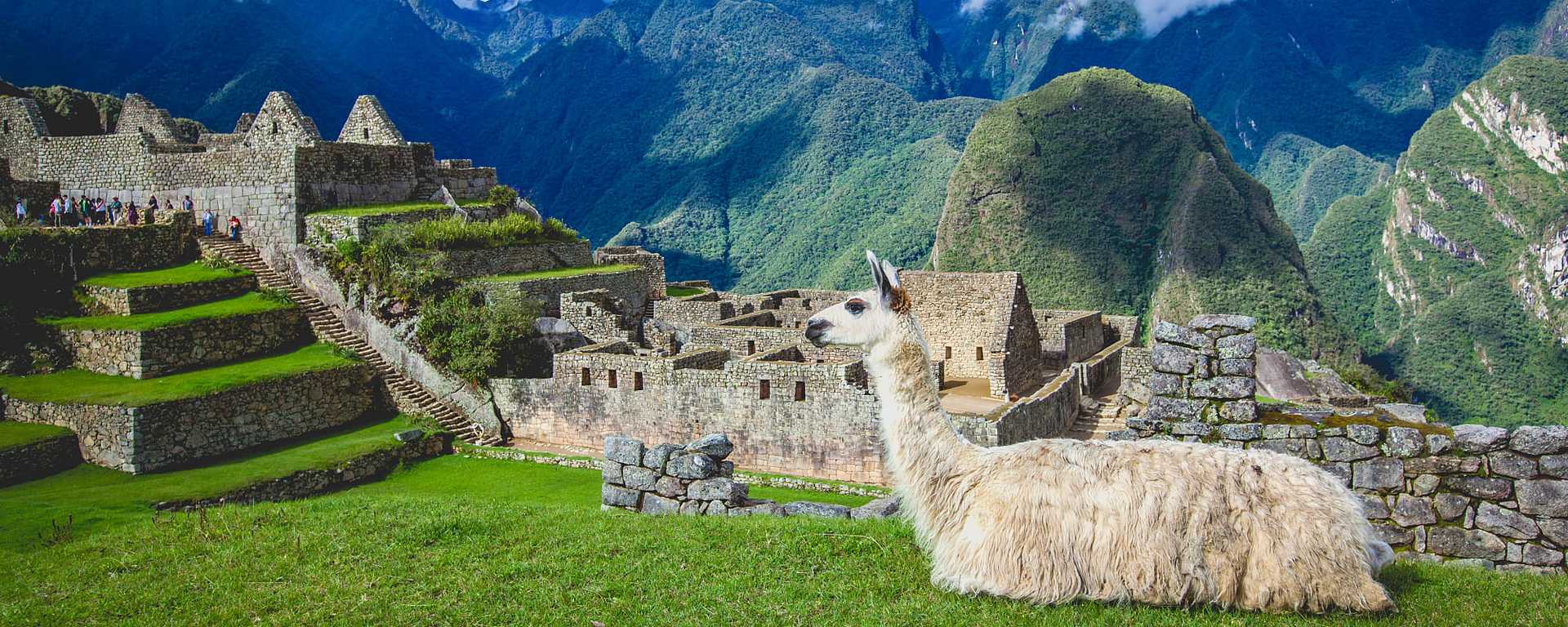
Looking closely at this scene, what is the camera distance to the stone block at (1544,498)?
6434mm

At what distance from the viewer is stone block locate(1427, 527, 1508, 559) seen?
259 inches

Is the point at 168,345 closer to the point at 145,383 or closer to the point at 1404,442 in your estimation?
the point at 145,383

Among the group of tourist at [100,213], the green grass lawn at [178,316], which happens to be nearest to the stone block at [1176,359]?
the green grass lawn at [178,316]

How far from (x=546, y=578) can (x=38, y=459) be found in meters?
11.2

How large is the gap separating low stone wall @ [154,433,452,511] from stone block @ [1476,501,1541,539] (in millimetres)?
12027

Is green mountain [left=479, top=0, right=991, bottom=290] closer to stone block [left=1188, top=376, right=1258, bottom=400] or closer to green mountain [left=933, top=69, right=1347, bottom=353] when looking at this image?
green mountain [left=933, top=69, right=1347, bottom=353]

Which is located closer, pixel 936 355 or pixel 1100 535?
pixel 1100 535

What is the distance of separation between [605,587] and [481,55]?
134m

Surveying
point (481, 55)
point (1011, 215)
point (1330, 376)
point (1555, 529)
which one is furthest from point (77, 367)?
point (481, 55)

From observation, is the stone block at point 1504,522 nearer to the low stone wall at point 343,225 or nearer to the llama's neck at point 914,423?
the llama's neck at point 914,423

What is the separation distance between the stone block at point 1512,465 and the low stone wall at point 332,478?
12.1 metres

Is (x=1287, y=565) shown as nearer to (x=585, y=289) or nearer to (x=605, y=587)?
(x=605, y=587)

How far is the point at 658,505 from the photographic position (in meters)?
9.33

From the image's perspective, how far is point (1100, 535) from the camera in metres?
5.51
